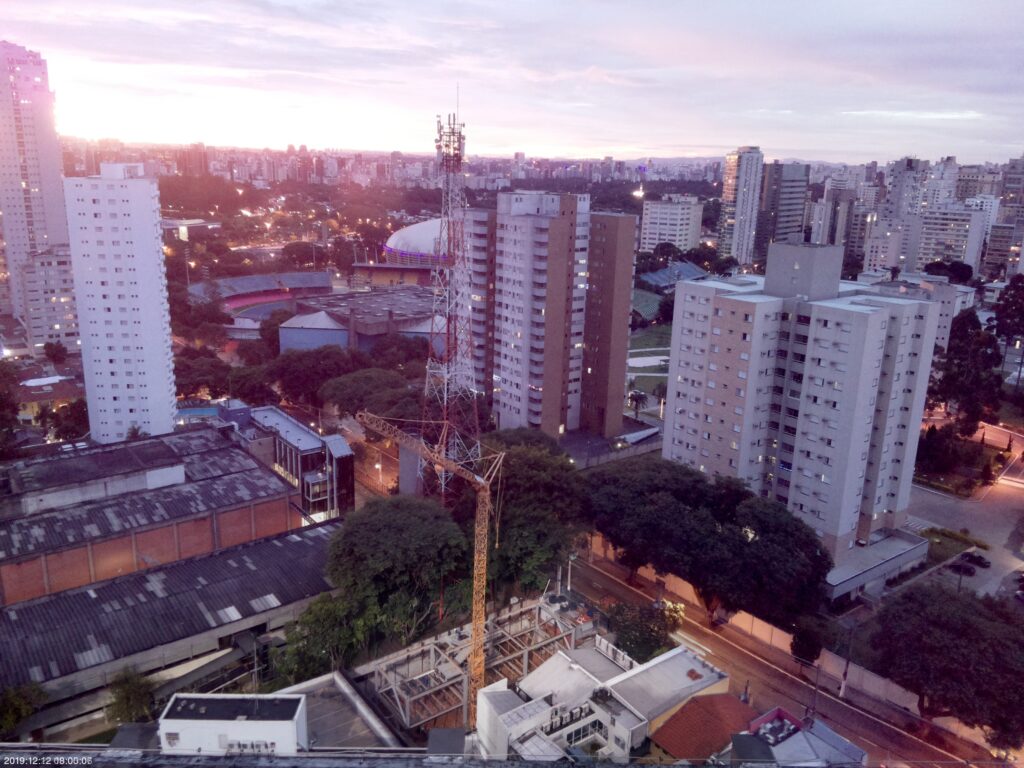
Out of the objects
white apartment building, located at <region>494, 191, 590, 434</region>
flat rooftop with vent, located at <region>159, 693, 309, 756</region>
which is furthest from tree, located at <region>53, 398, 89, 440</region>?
flat rooftop with vent, located at <region>159, 693, 309, 756</region>

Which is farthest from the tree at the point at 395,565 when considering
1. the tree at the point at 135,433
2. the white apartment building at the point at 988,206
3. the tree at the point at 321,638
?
the white apartment building at the point at 988,206

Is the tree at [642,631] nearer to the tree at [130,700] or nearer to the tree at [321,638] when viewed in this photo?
the tree at [321,638]

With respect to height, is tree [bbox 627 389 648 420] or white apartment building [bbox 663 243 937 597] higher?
white apartment building [bbox 663 243 937 597]

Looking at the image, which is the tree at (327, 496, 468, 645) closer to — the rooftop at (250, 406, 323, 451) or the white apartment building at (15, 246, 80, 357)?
the rooftop at (250, 406, 323, 451)

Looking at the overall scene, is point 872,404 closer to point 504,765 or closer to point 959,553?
point 959,553

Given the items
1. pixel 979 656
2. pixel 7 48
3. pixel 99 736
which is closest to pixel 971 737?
pixel 979 656

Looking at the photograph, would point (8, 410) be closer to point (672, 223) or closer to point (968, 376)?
point (968, 376)

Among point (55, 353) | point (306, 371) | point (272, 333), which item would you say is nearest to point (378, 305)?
point (272, 333)
